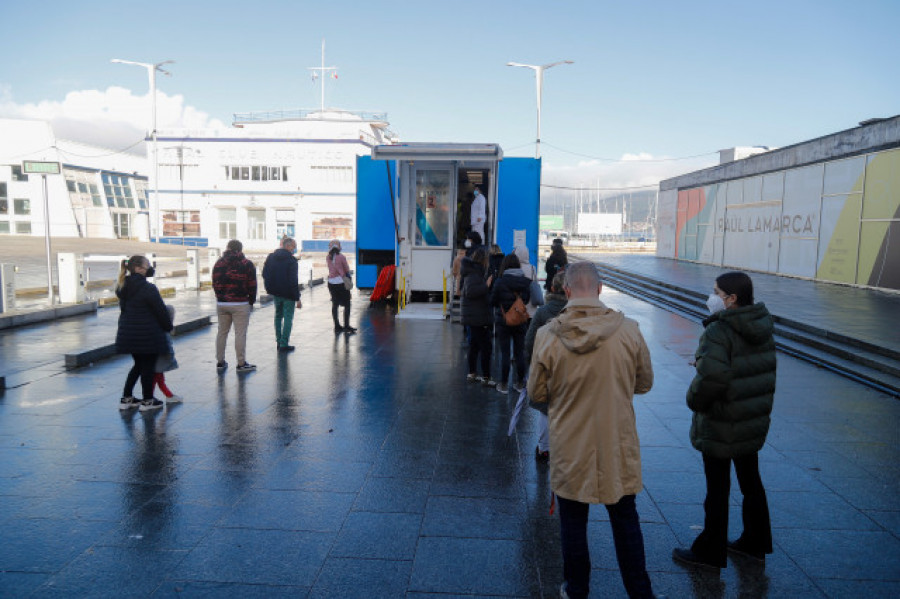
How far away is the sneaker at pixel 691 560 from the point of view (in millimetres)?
3576

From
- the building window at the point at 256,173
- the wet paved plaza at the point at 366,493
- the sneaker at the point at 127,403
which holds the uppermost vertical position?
the building window at the point at 256,173

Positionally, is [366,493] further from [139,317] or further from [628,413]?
[139,317]

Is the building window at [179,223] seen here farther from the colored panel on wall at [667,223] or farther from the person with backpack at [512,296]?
the person with backpack at [512,296]

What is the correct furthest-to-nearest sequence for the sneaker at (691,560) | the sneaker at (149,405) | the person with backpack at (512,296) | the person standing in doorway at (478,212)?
the person standing in doorway at (478,212) → the person with backpack at (512,296) → the sneaker at (149,405) → the sneaker at (691,560)

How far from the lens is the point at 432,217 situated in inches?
529

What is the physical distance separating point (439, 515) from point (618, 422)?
1.72m

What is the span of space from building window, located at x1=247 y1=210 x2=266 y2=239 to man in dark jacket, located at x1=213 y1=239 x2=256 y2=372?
159 ft

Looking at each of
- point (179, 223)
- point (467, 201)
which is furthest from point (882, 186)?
point (179, 223)

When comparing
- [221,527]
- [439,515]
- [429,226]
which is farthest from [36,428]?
[429,226]

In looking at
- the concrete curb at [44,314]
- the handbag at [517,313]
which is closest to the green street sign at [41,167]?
the concrete curb at [44,314]

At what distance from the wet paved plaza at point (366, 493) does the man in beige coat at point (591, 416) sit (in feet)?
1.59

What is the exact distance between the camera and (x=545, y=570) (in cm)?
353

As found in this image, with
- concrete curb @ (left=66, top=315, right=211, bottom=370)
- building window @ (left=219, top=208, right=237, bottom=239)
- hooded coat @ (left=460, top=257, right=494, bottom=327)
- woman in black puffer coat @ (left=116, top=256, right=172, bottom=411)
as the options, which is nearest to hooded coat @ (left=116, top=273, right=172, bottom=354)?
woman in black puffer coat @ (left=116, top=256, right=172, bottom=411)

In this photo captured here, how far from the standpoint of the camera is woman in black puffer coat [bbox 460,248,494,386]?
762cm
